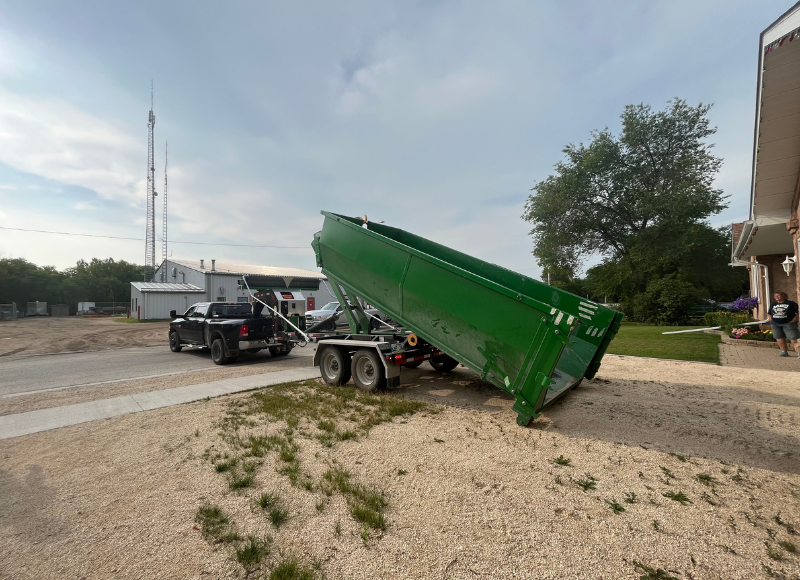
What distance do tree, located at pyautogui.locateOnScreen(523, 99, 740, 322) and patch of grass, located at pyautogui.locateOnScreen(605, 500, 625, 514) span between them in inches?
970

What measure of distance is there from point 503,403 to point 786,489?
3404mm

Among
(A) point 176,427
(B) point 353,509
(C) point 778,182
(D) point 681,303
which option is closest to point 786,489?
(B) point 353,509

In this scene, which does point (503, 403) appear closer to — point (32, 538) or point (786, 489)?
point (786, 489)

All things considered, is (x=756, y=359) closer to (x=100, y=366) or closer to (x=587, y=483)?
(x=587, y=483)

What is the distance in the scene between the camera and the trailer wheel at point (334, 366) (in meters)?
7.36

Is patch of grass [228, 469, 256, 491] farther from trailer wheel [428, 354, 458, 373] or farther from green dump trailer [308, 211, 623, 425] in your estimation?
trailer wheel [428, 354, 458, 373]

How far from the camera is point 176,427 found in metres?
5.18

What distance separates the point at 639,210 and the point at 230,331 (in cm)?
2824

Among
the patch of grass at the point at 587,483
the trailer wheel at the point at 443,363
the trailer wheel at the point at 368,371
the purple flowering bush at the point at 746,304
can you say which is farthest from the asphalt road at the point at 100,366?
the purple flowering bush at the point at 746,304

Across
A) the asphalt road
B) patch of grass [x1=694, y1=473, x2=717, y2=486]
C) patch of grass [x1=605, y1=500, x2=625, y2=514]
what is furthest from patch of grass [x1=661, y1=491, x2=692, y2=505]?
the asphalt road

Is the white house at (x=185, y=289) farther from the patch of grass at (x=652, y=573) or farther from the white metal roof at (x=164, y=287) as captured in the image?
the patch of grass at (x=652, y=573)

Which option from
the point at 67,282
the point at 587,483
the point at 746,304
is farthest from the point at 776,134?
the point at 67,282

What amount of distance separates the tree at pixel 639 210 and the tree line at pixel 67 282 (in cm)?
5627

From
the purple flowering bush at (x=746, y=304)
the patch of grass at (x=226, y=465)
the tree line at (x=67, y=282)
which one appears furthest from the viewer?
the tree line at (x=67, y=282)
